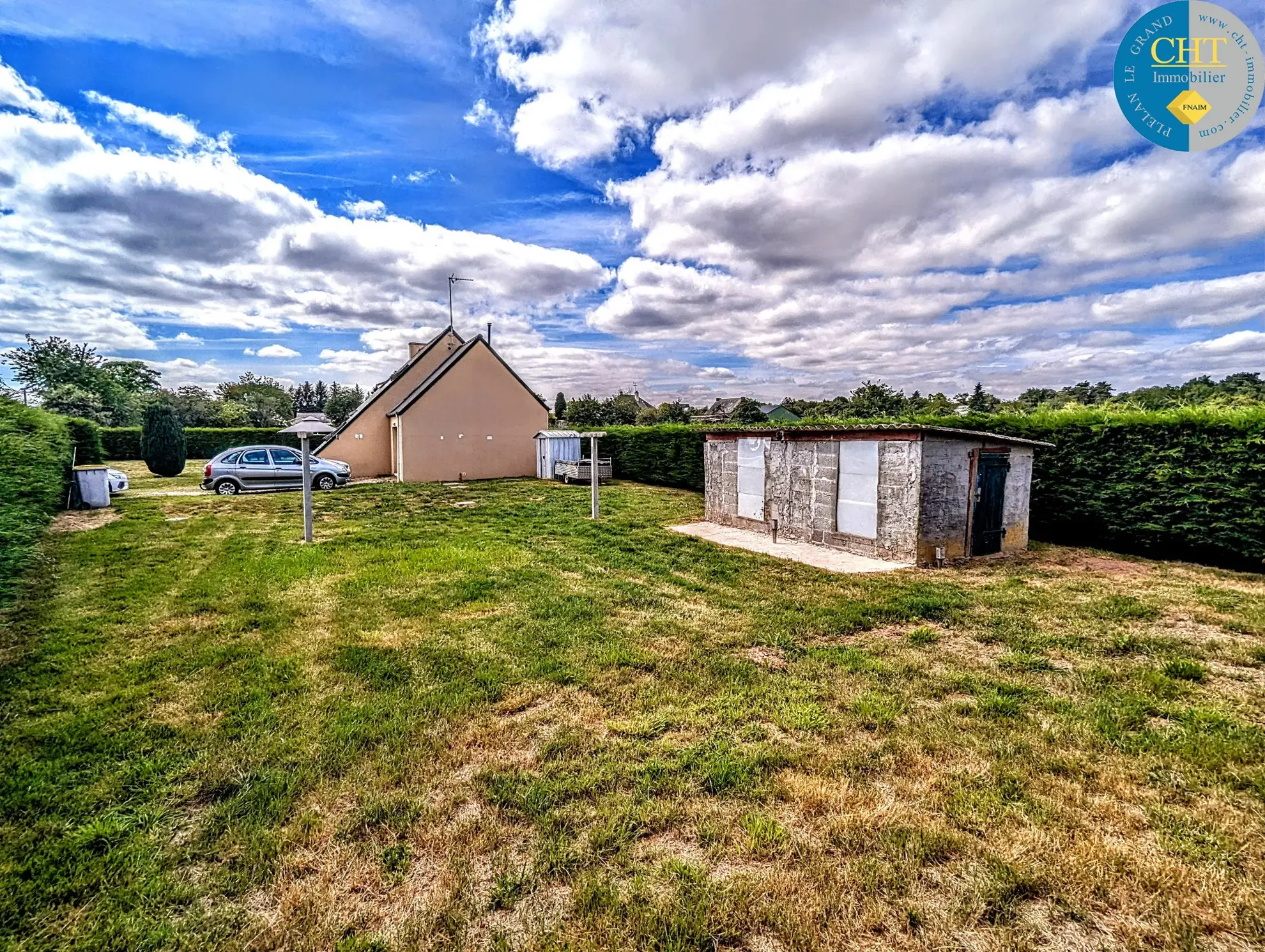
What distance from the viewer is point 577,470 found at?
19.5 m

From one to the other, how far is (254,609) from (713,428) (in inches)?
393

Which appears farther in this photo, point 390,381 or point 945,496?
point 390,381

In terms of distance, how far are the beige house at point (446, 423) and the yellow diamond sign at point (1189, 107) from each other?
19.0 meters

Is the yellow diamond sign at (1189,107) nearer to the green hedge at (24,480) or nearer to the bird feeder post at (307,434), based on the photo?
the bird feeder post at (307,434)

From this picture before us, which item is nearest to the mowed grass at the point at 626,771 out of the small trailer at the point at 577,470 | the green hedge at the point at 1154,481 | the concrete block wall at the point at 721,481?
the green hedge at the point at 1154,481

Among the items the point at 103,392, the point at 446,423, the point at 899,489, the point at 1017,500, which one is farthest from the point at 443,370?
the point at 103,392

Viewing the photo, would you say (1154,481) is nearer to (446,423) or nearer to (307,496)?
(307,496)

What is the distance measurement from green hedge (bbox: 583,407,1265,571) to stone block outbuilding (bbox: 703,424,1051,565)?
3.40 ft

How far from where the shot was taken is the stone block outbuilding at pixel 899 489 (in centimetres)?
827

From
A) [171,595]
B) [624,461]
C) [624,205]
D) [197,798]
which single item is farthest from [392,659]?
[624,461]

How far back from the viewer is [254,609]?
580 centimetres

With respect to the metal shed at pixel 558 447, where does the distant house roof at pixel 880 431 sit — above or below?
above

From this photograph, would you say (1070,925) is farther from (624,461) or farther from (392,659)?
(624,461)

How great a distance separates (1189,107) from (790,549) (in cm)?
881
